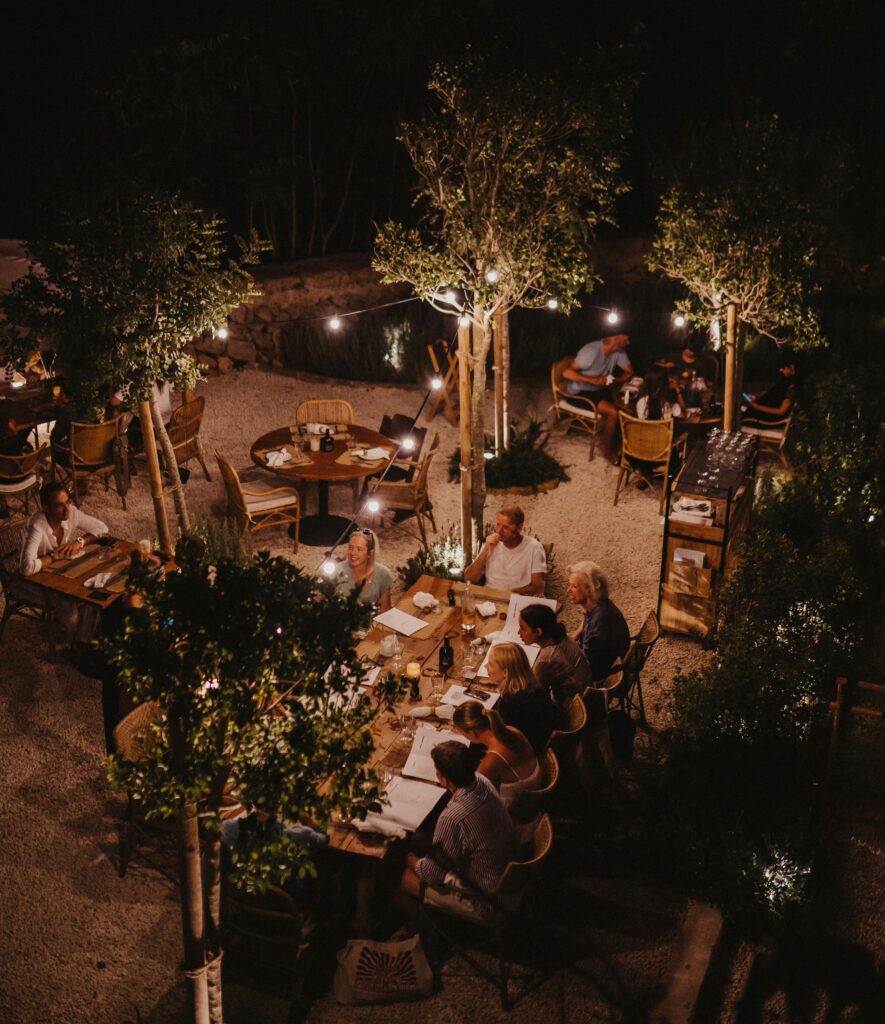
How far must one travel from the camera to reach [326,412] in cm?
988

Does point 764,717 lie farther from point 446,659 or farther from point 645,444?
point 645,444

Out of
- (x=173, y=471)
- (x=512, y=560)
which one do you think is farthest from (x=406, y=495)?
(x=173, y=471)

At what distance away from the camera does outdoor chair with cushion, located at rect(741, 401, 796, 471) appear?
10070mm

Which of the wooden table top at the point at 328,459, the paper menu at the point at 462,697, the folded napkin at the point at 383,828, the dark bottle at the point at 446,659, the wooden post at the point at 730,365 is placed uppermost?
the wooden post at the point at 730,365

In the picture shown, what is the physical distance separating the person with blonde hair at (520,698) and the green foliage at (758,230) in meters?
4.53

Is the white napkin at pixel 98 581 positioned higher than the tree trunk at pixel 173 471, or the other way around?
the tree trunk at pixel 173 471

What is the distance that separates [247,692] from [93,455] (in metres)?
6.29

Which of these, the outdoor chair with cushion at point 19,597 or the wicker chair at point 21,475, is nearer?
the outdoor chair with cushion at point 19,597

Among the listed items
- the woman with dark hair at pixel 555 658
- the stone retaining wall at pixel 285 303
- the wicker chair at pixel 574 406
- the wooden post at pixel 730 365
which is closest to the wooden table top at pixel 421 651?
the woman with dark hair at pixel 555 658

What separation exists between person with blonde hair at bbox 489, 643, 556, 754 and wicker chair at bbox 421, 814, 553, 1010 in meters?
0.74

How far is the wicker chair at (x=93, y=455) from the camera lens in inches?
347

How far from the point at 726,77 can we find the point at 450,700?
581 inches

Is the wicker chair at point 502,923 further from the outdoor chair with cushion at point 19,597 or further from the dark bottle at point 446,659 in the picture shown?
the outdoor chair with cushion at point 19,597

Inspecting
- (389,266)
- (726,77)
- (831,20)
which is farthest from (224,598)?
(726,77)
